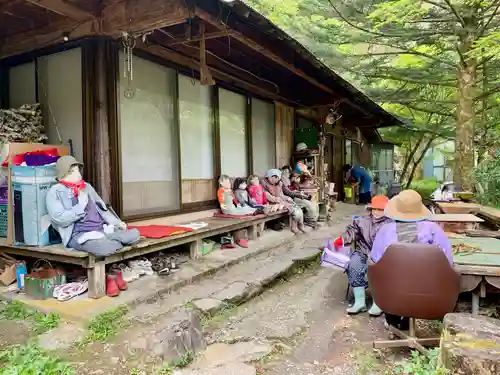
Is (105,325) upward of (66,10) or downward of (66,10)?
downward

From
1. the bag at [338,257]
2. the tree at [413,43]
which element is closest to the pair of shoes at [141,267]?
the bag at [338,257]

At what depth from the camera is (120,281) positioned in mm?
3957

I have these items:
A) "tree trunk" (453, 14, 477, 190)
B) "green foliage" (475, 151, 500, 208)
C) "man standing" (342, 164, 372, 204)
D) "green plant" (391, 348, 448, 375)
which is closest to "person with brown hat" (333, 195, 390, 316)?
"green plant" (391, 348, 448, 375)

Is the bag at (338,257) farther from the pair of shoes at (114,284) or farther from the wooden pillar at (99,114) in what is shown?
the wooden pillar at (99,114)

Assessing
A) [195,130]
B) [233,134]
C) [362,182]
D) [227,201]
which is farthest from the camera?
[362,182]

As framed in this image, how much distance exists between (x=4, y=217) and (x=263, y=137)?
5404 millimetres

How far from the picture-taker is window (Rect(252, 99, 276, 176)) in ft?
26.9

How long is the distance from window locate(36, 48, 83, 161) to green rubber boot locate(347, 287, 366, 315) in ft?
12.0

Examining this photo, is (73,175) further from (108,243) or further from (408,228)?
(408,228)

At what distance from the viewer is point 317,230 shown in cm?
788

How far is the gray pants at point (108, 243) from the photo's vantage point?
12.1 ft

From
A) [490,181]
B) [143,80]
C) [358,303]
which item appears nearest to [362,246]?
[358,303]

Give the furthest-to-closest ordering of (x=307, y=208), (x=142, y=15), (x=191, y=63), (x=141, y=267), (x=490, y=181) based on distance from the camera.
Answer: (x=490, y=181) < (x=307, y=208) < (x=191, y=63) < (x=141, y=267) < (x=142, y=15)

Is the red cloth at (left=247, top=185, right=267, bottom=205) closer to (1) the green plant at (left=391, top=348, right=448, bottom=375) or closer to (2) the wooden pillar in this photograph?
(2) the wooden pillar
